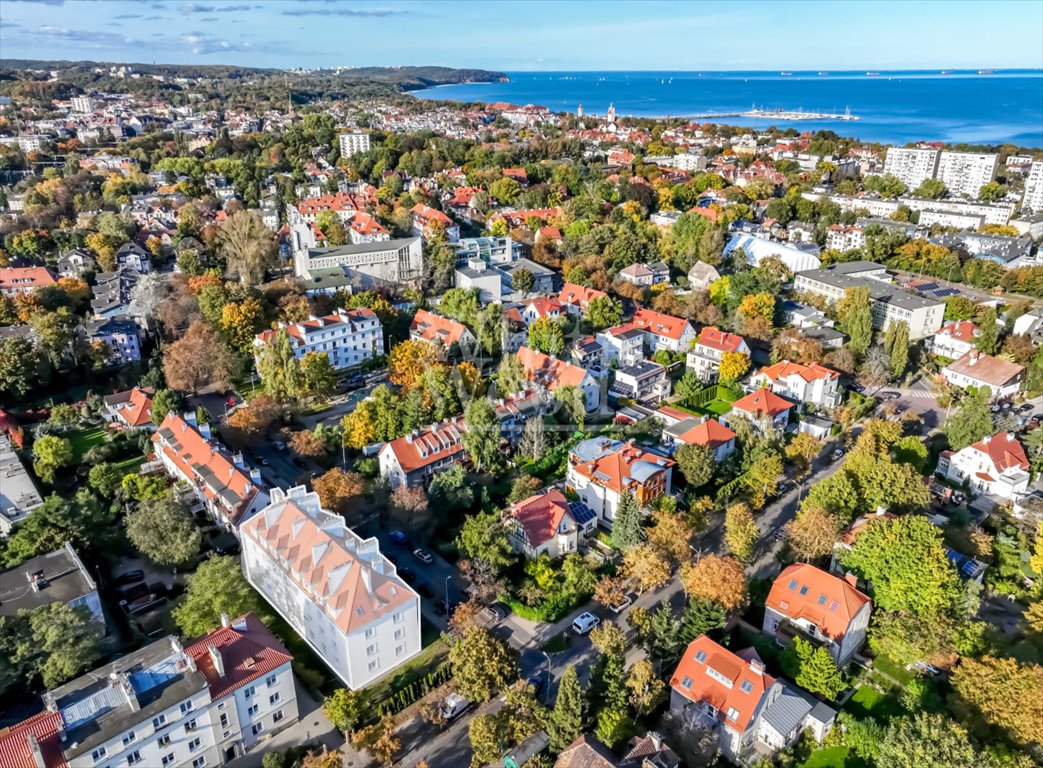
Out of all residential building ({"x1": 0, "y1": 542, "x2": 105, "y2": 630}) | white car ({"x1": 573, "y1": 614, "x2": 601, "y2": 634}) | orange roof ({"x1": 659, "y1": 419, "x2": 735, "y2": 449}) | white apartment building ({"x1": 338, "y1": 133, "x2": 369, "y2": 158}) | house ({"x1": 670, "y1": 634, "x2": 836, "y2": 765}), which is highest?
white apartment building ({"x1": 338, "y1": 133, "x2": 369, "y2": 158})

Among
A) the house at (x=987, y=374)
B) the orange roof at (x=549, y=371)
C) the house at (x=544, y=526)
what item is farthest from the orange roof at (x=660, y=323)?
the house at (x=544, y=526)

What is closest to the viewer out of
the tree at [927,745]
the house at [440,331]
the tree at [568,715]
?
the tree at [927,745]

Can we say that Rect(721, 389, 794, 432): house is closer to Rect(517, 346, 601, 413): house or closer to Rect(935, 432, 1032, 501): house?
Rect(517, 346, 601, 413): house

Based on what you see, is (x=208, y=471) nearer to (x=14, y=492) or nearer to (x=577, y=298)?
(x=14, y=492)

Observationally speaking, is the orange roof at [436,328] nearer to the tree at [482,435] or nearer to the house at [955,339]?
the tree at [482,435]

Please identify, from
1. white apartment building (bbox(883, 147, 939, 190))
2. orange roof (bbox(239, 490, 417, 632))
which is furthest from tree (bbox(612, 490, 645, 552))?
white apartment building (bbox(883, 147, 939, 190))

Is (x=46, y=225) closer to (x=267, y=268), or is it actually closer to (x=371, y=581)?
(x=267, y=268)

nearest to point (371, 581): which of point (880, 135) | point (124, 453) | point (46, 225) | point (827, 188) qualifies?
point (124, 453)
